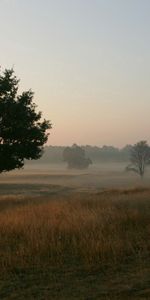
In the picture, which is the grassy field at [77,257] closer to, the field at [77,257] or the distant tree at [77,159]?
the field at [77,257]

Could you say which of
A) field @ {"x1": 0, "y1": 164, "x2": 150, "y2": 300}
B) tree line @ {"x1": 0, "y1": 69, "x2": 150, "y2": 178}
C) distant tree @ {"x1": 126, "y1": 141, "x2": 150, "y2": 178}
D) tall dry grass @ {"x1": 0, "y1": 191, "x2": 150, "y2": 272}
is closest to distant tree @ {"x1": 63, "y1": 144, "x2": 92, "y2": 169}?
distant tree @ {"x1": 126, "y1": 141, "x2": 150, "y2": 178}

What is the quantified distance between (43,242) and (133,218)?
15.1 ft

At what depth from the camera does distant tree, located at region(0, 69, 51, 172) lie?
24359mm

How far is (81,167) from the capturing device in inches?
6398

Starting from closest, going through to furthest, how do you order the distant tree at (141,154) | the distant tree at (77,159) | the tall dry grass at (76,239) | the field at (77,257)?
the field at (77,257) < the tall dry grass at (76,239) < the distant tree at (141,154) < the distant tree at (77,159)

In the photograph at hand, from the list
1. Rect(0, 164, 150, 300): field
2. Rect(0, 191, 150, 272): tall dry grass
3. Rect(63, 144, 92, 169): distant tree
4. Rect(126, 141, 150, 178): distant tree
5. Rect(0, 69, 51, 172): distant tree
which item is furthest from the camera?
Rect(63, 144, 92, 169): distant tree

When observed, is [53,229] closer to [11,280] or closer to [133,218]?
[133,218]

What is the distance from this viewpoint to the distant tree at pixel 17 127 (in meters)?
24.4

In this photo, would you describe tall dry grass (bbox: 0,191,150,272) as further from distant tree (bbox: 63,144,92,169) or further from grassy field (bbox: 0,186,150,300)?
distant tree (bbox: 63,144,92,169)

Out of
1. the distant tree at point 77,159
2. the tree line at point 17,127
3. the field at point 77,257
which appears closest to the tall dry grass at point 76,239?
the field at point 77,257

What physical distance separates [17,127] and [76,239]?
13.1 meters

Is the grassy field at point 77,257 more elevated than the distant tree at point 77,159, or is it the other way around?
the distant tree at point 77,159

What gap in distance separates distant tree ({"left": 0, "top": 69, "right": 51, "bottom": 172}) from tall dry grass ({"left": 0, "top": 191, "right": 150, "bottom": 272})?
8.36 meters

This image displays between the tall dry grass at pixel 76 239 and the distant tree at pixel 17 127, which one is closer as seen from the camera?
the tall dry grass at pixel 76 239
